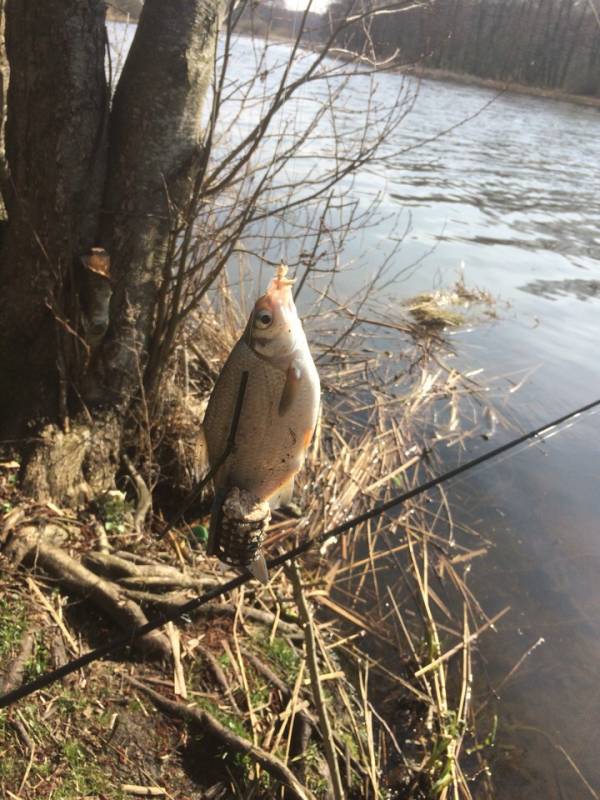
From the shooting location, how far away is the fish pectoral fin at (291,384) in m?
1.39

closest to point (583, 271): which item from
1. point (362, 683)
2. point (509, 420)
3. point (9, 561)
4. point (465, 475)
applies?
point (509, 420)

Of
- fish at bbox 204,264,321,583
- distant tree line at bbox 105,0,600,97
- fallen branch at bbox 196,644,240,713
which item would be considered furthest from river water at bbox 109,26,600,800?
distant tree line at bbox 105,0,600,97

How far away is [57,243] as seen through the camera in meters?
3.72

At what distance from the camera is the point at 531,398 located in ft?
26.2

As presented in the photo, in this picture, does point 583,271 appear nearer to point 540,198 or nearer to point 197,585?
point 540,198

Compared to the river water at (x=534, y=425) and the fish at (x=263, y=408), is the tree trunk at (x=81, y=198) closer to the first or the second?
the fish at (x=263, y=408)

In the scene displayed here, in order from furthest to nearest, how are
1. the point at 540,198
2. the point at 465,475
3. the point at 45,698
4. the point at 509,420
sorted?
the point at 540,198, the point at 509,420, the point at 465,475, the point at 45,698

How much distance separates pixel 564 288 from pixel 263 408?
11.0 meters

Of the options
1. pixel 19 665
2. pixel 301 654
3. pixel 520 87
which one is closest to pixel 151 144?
pixel 19 665

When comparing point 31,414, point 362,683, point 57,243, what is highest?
point 57,243

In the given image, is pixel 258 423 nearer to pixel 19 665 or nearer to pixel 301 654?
pixel 19 665

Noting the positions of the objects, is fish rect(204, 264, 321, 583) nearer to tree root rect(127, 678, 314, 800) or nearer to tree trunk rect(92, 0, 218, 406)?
tree root rect(127, 678, 314, 800)

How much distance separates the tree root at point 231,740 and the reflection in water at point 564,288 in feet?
30.4

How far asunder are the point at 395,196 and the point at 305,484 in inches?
406
